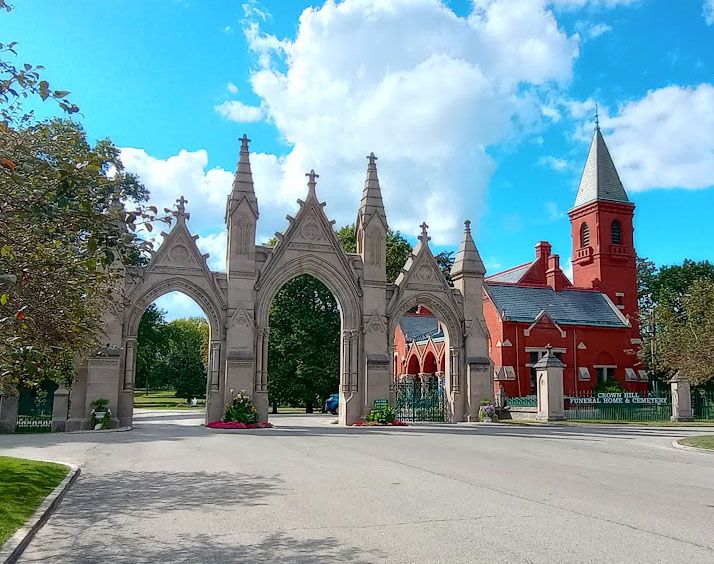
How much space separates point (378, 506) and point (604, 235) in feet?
169

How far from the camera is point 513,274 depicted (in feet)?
193

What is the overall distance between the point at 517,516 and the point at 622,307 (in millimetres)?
48694

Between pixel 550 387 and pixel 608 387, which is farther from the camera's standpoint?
pixel 608 387

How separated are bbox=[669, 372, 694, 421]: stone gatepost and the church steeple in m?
24.3

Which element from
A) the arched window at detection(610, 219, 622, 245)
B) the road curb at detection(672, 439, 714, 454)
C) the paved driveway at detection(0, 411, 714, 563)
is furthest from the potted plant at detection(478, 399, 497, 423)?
the arched window at detection(610, 219, 622, 245)

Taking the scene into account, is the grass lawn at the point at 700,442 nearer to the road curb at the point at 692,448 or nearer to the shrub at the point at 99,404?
the road curb at the point at 692,448

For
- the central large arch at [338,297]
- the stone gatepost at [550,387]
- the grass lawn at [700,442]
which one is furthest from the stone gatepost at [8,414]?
the stone gatepost at [550,387]

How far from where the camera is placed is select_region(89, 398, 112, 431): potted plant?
24.0 meters

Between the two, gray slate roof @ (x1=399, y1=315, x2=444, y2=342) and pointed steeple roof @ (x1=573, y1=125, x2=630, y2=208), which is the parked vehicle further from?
pointed steeple roof @ (x1=573, y1=125, x2=630, y2=208)

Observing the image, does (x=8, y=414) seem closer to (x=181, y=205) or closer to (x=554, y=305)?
(x=181, y=205)

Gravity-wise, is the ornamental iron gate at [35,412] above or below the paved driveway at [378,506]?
above

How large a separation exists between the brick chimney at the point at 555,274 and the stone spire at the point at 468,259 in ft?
73.7

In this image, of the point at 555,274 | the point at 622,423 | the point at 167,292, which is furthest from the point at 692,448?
the point at 555,274

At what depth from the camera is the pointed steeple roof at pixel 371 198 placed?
29859mm
